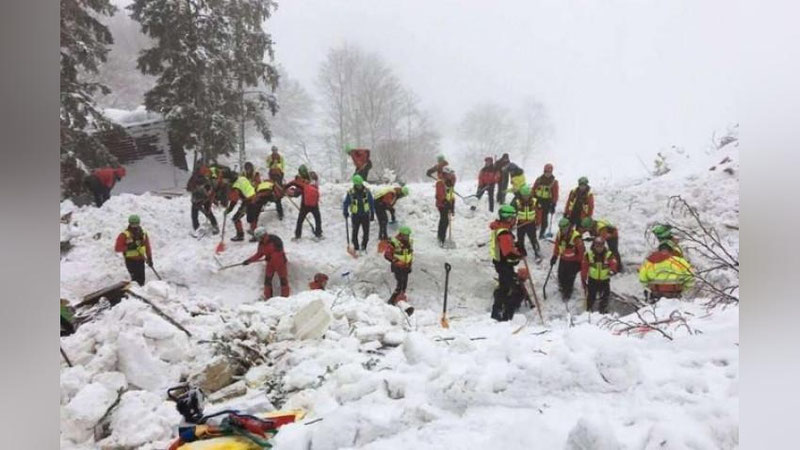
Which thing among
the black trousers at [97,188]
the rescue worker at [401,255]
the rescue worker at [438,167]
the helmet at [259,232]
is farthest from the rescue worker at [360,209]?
the black trousers at [97,188]

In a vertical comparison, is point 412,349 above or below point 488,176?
below

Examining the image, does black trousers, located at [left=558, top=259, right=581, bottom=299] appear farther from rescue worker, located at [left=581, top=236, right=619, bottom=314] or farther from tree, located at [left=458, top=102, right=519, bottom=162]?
tree, located at [left=458, top=102, right=519, bottom=162]

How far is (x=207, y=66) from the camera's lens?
88.5 inches

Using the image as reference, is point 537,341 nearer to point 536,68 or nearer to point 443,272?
point 443,272

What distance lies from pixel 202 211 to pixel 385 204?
2.61 feet

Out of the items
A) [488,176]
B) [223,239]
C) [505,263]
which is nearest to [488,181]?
[488,176]

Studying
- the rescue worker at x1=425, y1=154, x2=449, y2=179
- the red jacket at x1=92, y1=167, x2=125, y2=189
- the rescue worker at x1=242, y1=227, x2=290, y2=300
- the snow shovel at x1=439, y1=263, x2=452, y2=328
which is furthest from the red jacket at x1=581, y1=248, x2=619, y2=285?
the red jacket at x1=92, y1=167, x2=125, y2=189

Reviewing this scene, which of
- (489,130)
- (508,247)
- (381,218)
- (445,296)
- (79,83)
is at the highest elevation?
(79,83)

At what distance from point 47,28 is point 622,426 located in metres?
2.79

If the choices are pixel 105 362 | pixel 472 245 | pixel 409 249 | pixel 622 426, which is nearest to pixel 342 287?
pixel 409 249

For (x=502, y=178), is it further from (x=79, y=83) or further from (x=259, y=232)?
(x=79, y=83)

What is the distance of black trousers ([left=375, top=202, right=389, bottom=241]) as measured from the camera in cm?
225

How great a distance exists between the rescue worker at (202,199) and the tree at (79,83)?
421 mm

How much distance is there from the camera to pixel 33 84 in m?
2.11
